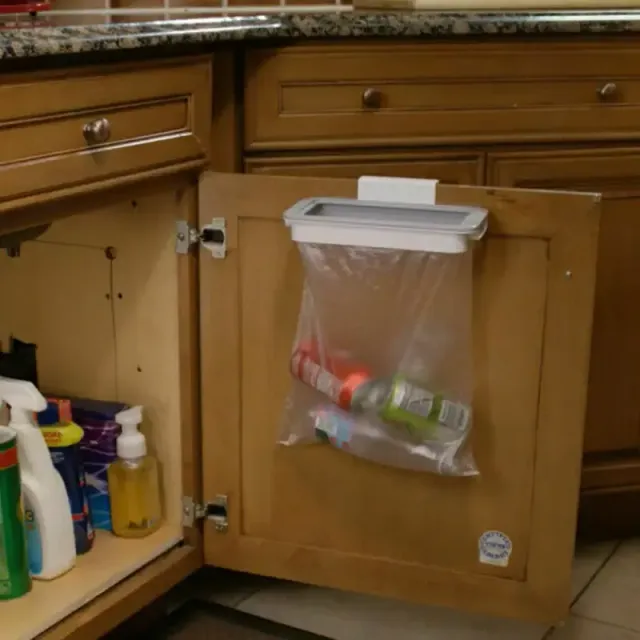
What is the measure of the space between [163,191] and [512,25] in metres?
0.58

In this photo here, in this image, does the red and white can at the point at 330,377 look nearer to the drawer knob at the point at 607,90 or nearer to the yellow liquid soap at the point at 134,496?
the yellow liquid soap at the point at 134,496

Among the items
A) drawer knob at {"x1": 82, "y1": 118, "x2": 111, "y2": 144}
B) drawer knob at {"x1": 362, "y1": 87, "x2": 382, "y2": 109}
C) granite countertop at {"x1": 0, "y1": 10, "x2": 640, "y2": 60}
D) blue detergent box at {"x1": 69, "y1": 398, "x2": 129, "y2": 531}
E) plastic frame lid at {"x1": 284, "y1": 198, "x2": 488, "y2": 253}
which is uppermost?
granite countertop at {"x1": 0, "y1": 10, "x2": 640, "y2": 60}

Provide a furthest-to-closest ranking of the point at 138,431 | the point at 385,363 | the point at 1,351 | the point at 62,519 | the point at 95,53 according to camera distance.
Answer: the point at 1,351
the point at 138,431
the point at 62,519
the point at 385,363
the point at 95,53

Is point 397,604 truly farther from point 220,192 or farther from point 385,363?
point 220,192

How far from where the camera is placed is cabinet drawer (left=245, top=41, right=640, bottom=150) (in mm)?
1443

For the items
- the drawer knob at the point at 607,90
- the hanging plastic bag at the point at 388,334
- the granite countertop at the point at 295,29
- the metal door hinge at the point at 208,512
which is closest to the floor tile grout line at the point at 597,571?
the hanging plastic bag at the point at 388,334

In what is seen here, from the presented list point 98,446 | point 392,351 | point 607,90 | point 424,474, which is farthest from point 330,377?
point 607,90

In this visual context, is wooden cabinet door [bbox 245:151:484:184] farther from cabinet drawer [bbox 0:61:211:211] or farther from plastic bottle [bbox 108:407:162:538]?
plastic bottle [bbox 108:407:162:538]

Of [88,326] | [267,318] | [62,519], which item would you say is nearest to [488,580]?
[267,318]

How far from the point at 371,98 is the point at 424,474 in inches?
22.3

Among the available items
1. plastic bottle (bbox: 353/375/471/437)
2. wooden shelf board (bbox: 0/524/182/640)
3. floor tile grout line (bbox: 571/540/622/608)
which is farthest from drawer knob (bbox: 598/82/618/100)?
wooden shelf board (bbox: 0/524/182/640)

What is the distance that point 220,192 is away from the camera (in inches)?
53.3

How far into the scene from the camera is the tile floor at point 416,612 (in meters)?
1.59

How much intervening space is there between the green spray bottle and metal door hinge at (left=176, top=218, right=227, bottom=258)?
13.9 inches
